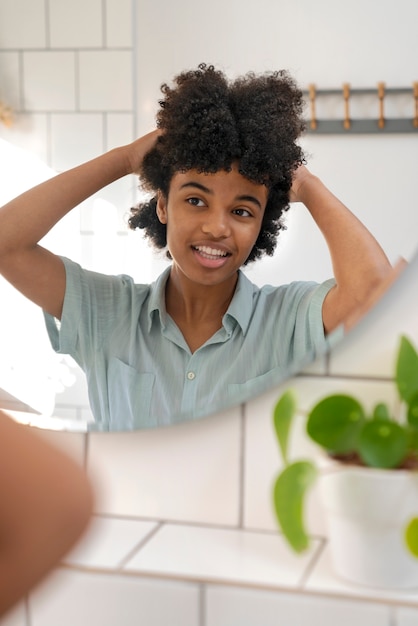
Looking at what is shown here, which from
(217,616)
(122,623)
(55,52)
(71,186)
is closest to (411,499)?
(217,616)

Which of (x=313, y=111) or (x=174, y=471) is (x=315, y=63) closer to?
(x=313, y=111)

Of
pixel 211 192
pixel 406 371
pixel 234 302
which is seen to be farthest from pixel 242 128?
pixel 406 371

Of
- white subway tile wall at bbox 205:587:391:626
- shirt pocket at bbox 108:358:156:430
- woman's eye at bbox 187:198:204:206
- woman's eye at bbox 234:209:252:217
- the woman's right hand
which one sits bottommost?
white subway tile wall at bbox 205:587:391:626

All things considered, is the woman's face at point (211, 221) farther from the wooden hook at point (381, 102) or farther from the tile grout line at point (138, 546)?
the tile grout line at point (138, 546)

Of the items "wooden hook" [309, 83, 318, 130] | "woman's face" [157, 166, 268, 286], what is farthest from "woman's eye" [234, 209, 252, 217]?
"wooden hook" [309, 83, 318, 130]

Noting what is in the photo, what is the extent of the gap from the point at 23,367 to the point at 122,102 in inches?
12.2

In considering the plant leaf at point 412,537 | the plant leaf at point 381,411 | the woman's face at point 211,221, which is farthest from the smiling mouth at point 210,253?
the plant leaf at point 412,537

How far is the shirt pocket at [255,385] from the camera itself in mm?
841

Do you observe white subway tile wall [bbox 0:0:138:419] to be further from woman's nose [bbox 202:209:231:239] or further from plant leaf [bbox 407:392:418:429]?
plant leaf [bbox 407:392:418:429]

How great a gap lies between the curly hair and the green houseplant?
17cm

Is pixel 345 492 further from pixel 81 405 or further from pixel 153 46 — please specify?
pixel 153 46

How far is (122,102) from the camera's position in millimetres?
825

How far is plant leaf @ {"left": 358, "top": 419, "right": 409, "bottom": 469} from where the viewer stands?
2.45ft

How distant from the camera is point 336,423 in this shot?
78cm
